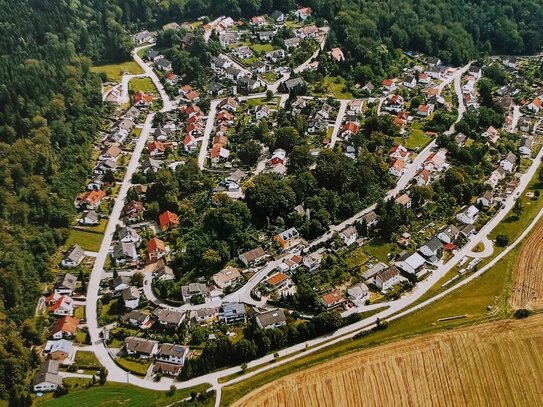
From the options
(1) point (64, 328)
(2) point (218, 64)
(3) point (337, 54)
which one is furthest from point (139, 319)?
(3) point (337, 54)

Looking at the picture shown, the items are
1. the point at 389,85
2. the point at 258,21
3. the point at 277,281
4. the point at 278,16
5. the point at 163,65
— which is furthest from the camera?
the point at 278,16

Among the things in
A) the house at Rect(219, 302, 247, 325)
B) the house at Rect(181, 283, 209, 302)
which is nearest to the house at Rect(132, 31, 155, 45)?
the house at Rect(181, 283, 209, 302)

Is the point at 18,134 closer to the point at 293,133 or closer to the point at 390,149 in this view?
the point at 293,133

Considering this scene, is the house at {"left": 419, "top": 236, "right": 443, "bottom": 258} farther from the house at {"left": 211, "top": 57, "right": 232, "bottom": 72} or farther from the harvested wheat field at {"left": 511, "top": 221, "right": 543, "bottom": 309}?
the house at {"left": 211, "top": 57, "right": 232, "bottom": 72}

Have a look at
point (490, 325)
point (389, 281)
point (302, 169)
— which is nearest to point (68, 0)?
point (302, 169)

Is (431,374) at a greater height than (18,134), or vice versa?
(18,134)

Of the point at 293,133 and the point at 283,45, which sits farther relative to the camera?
the point at 283,45

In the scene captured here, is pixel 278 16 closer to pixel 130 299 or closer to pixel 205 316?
pixel 130 299
